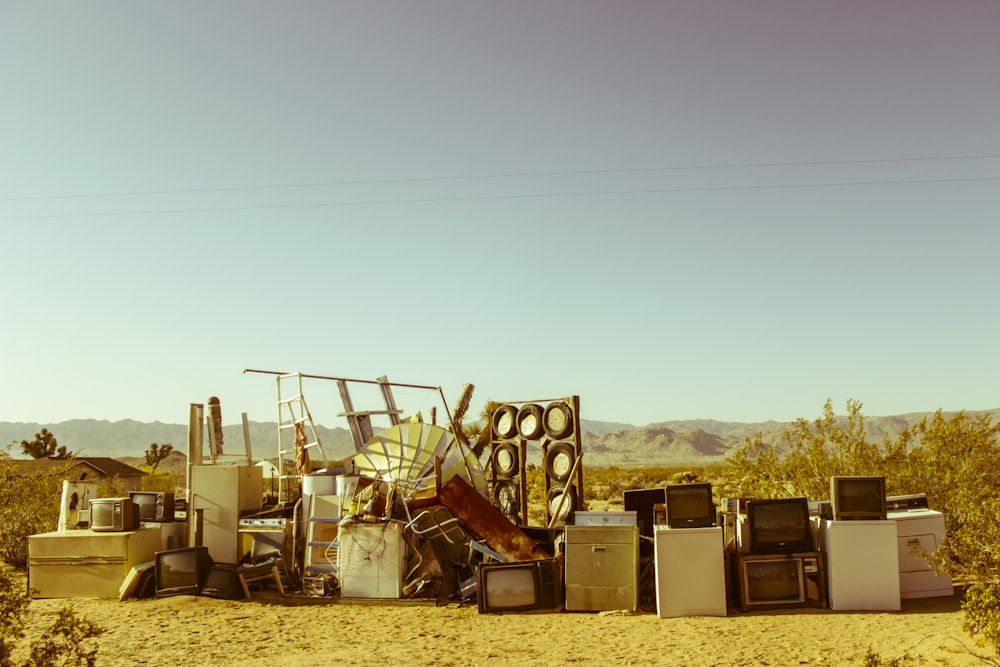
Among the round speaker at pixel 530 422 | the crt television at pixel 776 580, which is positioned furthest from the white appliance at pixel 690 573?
the round speaker at pixel 530 422

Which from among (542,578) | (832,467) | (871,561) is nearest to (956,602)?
(871,561)

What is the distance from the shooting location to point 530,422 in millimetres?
16719

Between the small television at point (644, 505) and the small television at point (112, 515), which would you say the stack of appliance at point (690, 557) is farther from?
the small television at point (112, 515)

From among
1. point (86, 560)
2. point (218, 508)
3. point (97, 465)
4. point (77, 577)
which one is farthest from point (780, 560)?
point (97, 465)

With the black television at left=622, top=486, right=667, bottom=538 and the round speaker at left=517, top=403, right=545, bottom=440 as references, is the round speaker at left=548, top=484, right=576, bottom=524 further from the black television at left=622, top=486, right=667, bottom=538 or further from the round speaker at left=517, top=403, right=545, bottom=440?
the black television at left=622, top=486, right=667, bottom=538

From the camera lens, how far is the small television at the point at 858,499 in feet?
35.2

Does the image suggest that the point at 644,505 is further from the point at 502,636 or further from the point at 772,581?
the point at 502,636

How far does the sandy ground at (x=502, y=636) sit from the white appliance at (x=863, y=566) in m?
0.22

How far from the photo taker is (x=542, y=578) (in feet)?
37.4

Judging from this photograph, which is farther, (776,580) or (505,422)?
(505,422)

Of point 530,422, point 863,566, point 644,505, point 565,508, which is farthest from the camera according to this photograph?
point 530,422

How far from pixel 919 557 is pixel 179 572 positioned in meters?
11.0

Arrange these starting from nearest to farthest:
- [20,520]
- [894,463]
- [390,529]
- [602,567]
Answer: [602,567] → [390,529] → [894,463] → [20,520]

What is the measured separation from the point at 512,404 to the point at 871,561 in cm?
817
